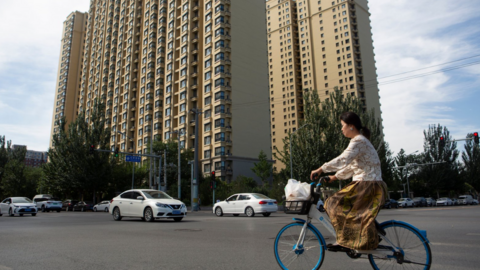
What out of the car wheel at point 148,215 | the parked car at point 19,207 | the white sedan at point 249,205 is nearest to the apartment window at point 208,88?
the parked car at point 19,207

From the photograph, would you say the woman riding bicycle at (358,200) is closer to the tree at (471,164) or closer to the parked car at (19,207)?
the parked car at (19,207)

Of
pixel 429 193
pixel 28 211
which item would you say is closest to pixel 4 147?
pixel 28 211

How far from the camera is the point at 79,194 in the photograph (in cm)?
5088

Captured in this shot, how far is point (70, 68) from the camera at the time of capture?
10506cm

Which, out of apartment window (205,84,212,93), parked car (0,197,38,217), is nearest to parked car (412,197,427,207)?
apartment window (205,84,212,93)

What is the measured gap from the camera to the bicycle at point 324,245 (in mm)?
3512

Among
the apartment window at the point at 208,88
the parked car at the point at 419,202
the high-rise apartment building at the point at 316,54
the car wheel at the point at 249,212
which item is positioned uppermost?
the high-rise apartment building at the point at 316,54

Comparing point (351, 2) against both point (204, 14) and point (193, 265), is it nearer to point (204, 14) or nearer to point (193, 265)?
point (204, 14)

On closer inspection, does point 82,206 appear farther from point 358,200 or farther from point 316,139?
point 358,200

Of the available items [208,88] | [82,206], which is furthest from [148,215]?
[208,88]

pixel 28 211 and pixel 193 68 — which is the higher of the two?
pixel 193 68

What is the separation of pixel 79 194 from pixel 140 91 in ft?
104

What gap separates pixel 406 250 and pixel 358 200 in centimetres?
71

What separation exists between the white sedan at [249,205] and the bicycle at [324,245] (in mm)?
15530
